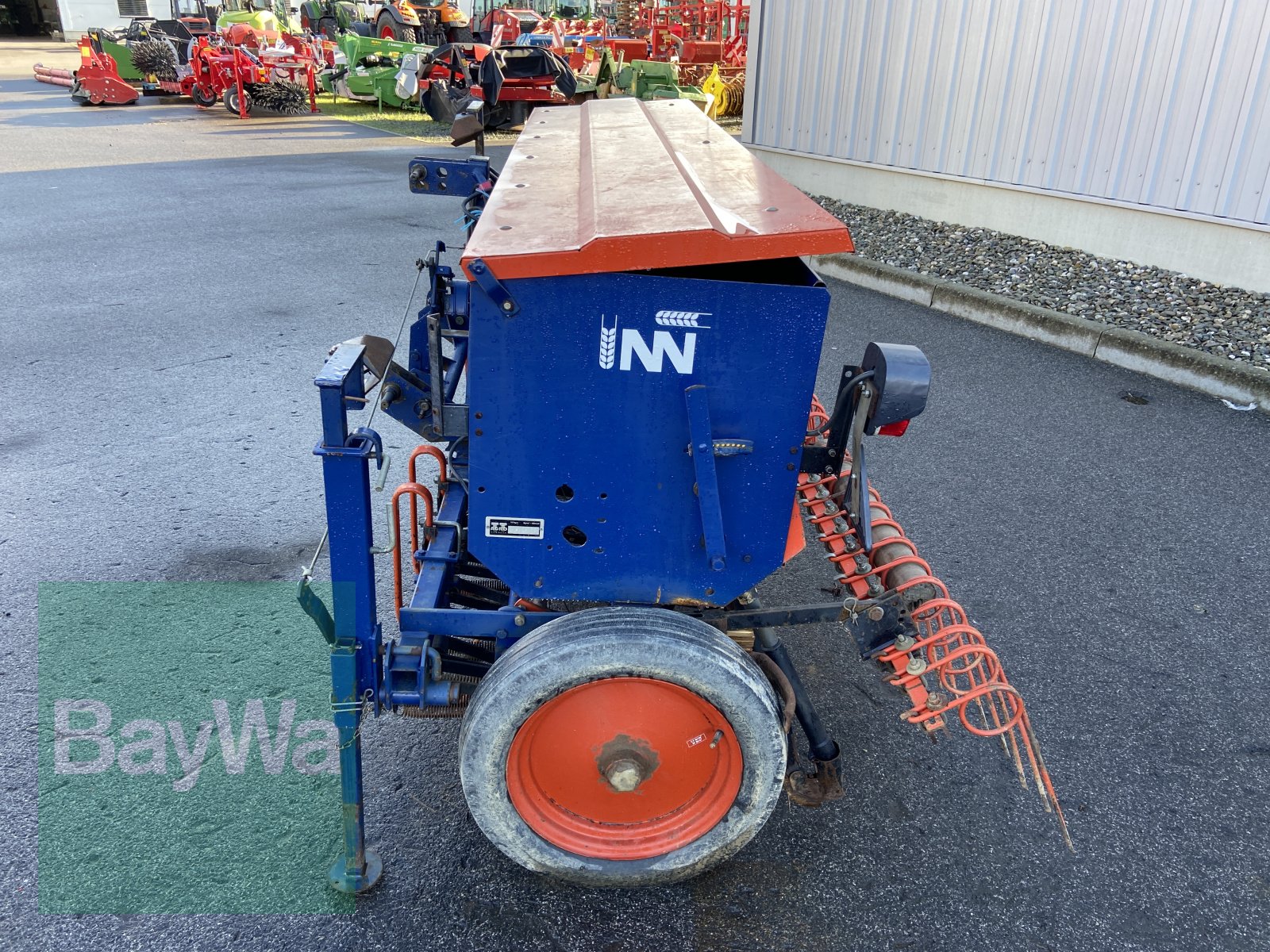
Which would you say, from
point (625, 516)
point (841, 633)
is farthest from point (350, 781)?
point (841, 633)

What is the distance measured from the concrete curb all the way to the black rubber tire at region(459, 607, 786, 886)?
5.18 m

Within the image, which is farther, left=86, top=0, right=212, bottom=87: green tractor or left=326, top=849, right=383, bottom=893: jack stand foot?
left=86, top=0, right=212, bottom=87: green tractor

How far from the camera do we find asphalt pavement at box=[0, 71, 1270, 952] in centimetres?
253

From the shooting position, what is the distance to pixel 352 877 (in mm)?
2541

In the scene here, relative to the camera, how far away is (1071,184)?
7.86 meters

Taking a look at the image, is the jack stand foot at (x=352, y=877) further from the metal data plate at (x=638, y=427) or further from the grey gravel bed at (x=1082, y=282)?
the grey gravel bed at (x=1082, y=282)

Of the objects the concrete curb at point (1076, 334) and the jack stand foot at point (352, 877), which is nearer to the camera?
the jack stand foot at point (352, 877)

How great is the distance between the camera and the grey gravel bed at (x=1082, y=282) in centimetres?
653

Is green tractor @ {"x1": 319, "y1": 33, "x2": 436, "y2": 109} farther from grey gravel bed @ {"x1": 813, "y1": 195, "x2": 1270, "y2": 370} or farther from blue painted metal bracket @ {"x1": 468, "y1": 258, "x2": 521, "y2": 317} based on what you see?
blue painted metal bracket @ {"x1": 468, "y1": 258, "x2": 521, "y2": 317}

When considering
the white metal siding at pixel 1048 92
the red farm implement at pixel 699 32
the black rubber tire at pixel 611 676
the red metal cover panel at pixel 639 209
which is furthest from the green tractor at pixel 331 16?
the black rubber tire at pixel 611 676

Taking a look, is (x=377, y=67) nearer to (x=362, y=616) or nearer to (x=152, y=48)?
(x=152, y=48)

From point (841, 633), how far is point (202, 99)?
2025cm

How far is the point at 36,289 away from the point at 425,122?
11.6 meters

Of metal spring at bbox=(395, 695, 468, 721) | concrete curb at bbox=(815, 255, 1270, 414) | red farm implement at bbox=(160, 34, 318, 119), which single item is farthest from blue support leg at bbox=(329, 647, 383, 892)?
red farm implement at bbox=(160, 34, 318, 119)
